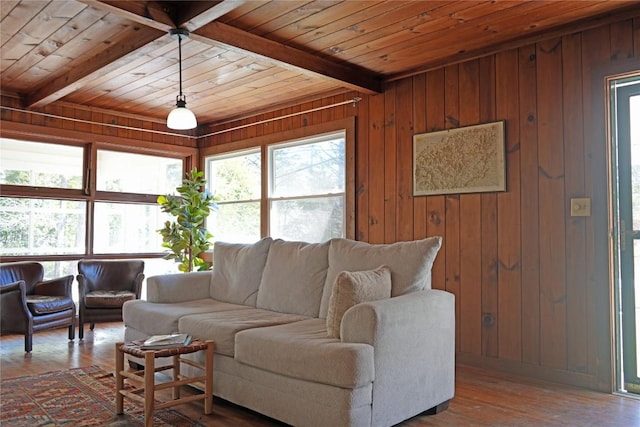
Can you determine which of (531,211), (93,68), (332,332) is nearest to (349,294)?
(332,332)

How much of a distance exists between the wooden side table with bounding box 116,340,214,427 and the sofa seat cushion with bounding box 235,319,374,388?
0.21 metres

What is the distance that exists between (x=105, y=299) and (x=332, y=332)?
3004mm

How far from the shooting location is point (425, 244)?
2871 millimetres

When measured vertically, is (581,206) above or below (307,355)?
above

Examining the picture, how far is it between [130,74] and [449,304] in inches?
133

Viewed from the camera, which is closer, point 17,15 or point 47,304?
point 17,15

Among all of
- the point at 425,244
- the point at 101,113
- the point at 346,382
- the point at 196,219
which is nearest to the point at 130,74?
the point at 101,113

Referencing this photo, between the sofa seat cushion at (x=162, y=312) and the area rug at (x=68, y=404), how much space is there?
0.40m

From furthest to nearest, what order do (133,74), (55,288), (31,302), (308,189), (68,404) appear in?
(308,189)
(55,288)
(133,74)
(31,302)
(68,404)

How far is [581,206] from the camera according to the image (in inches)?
130

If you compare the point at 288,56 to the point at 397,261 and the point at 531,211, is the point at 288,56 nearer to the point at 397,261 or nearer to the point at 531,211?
the point at 397,261

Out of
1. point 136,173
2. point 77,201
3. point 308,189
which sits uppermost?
point 136,173

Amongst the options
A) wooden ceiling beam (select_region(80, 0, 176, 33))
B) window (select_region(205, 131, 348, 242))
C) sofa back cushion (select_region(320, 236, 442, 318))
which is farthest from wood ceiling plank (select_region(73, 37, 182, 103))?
sofa back cushion (select_region(320, 236, 442, 318))

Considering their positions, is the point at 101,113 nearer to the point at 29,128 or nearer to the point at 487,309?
the point at 29,128
